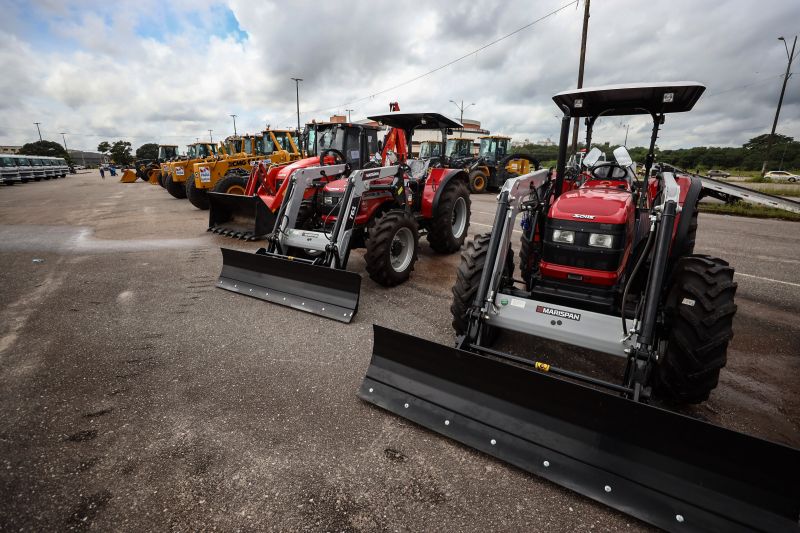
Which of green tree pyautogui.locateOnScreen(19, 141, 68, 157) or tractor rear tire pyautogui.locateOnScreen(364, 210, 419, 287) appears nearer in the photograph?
tractor rear tire pyautogui.locateOnScreen(364, 210, 419, 287)

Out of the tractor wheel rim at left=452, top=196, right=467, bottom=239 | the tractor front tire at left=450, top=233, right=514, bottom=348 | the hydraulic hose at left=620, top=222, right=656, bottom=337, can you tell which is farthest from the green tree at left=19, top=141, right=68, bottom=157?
the hydraulic hose at left=620, top=222, right=656, bottom=337

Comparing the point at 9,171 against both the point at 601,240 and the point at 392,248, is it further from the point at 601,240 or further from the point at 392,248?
the point at 601,240

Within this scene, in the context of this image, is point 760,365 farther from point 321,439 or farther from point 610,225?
point 321,439

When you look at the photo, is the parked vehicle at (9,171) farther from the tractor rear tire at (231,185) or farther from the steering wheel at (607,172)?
the steering wheel at (607,172)

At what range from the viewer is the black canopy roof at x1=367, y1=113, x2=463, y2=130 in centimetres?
609

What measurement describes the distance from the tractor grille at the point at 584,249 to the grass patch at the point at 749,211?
12.8 meters

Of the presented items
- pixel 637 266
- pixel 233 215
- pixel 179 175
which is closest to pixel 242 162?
pixel 179 175

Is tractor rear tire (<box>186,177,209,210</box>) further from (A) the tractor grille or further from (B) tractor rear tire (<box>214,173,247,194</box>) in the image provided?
(A) the tractor grille

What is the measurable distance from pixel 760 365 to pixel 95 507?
5.23m

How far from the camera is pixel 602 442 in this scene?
87.7 inches

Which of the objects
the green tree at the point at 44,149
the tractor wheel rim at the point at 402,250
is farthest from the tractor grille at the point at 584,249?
the green tree at the point at 44,149

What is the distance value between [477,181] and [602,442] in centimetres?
1687

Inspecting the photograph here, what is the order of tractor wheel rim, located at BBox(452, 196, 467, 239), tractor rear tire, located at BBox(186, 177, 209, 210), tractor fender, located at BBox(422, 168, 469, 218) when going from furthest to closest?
1. tractor rear tire, located at BBox(186, 177, 209, 210)
2. tractor wheel rim, located at BBox(452, 196, 467, 239)
3. tractor fender, located at BBox(422, 168, 469, 218)

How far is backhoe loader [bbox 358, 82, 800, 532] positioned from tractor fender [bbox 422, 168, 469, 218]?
260cm
